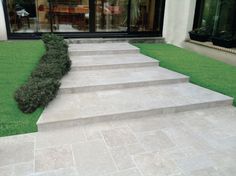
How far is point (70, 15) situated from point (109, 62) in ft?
10.9

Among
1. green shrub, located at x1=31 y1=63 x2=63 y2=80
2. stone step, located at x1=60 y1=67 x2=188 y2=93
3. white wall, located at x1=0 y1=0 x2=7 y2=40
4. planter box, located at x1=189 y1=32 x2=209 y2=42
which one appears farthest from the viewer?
planter box, located at x1=189 y1=32 x2=209 y2=42

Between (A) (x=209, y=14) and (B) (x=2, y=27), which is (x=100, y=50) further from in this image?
(A) (x=209, y=14)

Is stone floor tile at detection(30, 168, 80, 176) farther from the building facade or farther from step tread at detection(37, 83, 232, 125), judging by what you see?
the building facade

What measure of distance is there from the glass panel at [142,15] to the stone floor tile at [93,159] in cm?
638

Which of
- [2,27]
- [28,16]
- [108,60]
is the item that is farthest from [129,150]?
[28,16]

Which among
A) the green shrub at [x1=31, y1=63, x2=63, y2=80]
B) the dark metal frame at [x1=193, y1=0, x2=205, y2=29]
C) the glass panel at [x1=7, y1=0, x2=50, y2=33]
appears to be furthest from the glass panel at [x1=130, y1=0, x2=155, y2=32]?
the green shrub at [x1=31, y1=63, x2=63, y2=80]

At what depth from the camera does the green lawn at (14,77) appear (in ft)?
10.3

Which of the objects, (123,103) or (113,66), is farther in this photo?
(113,66)

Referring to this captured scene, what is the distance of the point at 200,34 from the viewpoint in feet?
25.0

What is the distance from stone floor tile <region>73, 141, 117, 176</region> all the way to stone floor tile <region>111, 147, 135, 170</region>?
0.19 ft

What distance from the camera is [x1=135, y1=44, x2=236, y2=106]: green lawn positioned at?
4.78 m

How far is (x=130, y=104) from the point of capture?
372 cm

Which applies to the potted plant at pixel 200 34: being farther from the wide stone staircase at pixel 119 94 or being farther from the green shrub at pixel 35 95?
the green shrub at pixel 35 95

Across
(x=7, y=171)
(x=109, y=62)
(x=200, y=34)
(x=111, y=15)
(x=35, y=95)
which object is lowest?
(x=7, y=171)
